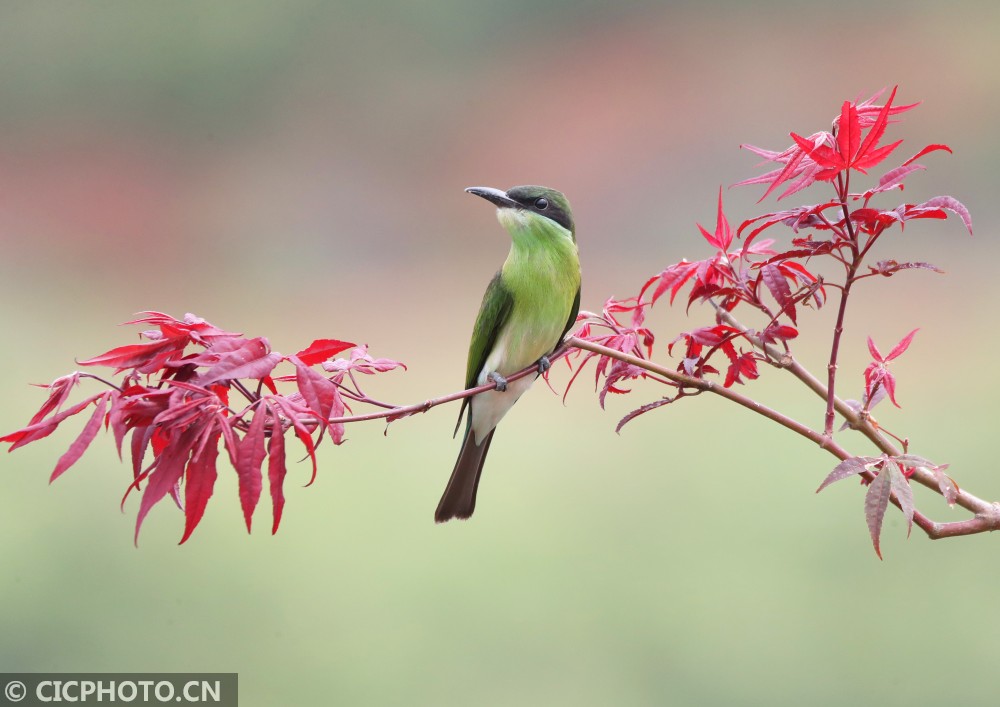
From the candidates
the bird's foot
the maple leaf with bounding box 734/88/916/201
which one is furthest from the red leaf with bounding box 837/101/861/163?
the bird's foot

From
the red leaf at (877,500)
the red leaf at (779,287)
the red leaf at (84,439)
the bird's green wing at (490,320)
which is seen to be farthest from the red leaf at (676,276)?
the red leaf at (84,439)

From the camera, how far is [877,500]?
798 millimetres

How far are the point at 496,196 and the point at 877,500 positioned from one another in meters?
0.74

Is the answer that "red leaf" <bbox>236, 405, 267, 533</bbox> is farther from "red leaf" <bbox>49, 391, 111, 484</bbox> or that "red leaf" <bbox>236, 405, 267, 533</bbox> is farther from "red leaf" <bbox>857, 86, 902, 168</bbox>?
"red leaf" <bbox>857, 86, 902, 168</bbox>

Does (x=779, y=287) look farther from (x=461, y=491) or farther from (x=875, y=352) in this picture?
(x=461, y=491)

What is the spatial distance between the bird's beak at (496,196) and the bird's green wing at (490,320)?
132 millimetres

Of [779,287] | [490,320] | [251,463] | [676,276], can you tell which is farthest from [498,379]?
[251,463]

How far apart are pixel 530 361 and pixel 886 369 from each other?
599 mm

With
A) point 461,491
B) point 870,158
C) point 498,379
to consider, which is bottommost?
point 461,491

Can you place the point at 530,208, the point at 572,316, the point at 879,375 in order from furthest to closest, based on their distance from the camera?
the point at 572,316 → the point at 530,208 → the point at 879,375

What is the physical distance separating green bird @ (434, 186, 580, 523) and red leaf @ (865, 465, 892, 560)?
0.65 meters

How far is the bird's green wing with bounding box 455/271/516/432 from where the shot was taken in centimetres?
144

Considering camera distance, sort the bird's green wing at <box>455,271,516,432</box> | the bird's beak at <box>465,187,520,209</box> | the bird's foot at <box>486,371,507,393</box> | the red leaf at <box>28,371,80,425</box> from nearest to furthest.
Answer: the red leaf at <box>28,371,80,425</box> → the bird's foot at <box>486,371,507,393</box> → the bird's beak at <box>465,187,520,209</box> → the bird's green wing at <box>455,271,516,432</box>

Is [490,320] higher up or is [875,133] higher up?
[875,133]
